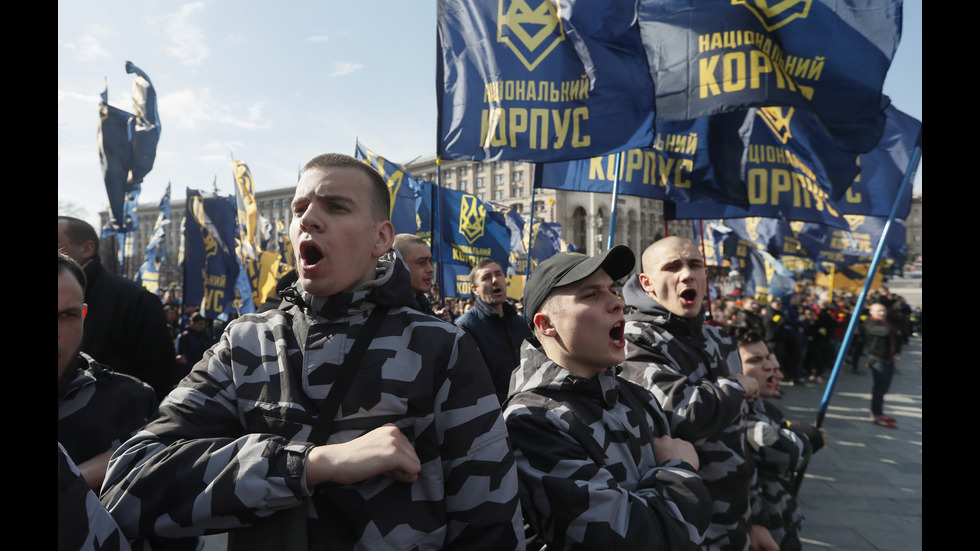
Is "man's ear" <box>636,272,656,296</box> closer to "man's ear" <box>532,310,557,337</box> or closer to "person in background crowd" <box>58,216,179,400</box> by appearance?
"man's ear" <box>532,310,557,337</box>

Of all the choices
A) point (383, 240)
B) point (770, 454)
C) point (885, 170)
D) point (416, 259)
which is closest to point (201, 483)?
point (383, 240)

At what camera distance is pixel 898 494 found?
6.00 metres

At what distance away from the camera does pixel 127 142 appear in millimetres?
8109

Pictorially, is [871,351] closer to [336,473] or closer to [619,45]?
[619,45]

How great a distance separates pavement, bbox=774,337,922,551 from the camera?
16.2 ft

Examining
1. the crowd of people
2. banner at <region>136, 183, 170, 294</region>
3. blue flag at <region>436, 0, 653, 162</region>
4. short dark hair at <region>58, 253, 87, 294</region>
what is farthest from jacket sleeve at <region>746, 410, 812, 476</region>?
banner at <region>136, 183, 170, 294</region>

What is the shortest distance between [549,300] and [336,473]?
1.18 m

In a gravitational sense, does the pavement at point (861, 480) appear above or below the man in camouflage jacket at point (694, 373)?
below

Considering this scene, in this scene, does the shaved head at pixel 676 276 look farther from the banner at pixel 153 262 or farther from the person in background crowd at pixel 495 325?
the banner at pixel 153 262

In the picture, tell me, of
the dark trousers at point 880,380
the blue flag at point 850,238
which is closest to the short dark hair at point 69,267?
the dark trousers at point 880,380

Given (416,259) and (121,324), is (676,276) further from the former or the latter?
(121,324)

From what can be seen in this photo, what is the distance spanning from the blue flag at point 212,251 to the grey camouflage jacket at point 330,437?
8603mm

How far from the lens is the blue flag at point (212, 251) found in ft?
30.7

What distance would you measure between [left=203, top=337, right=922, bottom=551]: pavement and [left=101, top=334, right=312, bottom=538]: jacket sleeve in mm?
3841
